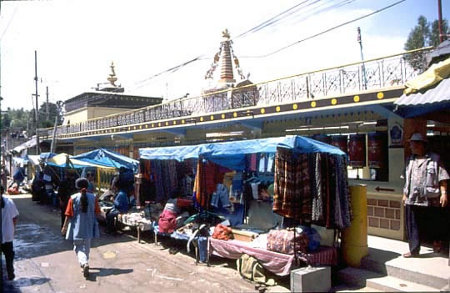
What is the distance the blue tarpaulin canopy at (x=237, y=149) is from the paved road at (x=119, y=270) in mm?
2169

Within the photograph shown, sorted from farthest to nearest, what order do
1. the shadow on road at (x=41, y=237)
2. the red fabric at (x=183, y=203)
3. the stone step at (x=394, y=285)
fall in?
the red fabric at (x=183, y=203), the shadow on road at (x=41, y=237), the stone step at (x=394, y=285)

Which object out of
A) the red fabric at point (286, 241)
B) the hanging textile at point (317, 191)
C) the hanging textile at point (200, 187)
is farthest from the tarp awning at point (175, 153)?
the hanging textile at point (317, 191)

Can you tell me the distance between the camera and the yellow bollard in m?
5.86

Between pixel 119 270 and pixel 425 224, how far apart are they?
5.66 m

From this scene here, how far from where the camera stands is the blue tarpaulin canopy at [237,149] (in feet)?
19.1

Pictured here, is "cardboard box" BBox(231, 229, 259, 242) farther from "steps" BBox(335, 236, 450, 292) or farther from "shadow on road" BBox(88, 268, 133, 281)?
"shadow on road" BBox(88, 268, 133, 281)

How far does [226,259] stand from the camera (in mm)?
7422

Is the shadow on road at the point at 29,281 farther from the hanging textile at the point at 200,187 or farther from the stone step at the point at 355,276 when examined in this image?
the stone step at the point at 355,276

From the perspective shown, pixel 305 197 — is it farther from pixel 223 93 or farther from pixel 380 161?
pixel 223 93

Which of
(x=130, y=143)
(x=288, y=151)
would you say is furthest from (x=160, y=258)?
(x=130, y=143)

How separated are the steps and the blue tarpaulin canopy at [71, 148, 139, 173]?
7696mm

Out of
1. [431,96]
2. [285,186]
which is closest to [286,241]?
[285,186]

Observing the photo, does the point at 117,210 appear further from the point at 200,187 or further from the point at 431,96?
the point at 431,96

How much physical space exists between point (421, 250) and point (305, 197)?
7.17 feet
